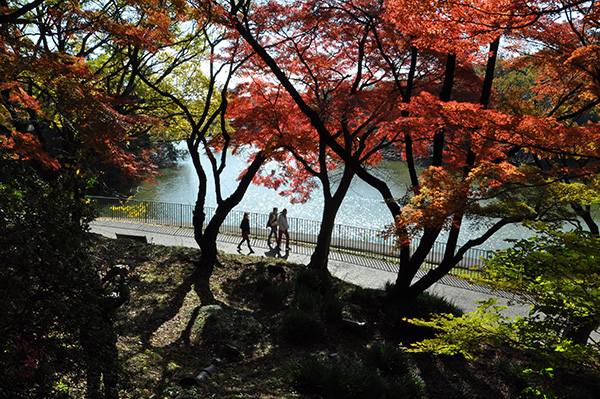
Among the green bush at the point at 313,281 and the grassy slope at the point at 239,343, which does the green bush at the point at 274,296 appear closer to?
the grassy slope at the point at 239,343

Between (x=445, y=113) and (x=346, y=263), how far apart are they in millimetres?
8091

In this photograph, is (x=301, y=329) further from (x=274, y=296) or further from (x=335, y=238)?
(x=335, y=238)

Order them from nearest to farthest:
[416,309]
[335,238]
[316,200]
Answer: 1. [416,309]
2. [335,238]
3. [316,200]

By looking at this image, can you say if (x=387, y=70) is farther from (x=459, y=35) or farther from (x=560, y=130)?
(x=560, y=130)

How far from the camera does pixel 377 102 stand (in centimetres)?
1002

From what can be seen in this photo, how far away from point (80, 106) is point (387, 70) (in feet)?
22.3

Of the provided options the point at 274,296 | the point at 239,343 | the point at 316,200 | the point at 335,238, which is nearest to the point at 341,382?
the point at 239,343

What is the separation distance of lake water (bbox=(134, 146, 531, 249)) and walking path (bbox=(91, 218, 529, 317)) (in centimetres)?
964

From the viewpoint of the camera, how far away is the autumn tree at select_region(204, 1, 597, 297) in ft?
21.4

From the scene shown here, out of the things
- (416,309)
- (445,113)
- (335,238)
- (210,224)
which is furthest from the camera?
(335,238)

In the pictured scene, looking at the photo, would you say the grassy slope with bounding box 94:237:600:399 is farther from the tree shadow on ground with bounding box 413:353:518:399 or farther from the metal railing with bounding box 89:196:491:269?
the metal railing with bounding box 89:196:491:269

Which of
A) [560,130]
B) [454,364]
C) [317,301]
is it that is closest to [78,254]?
[317,301]

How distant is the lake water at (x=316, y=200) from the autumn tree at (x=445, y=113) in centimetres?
1409

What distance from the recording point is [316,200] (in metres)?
32.3
